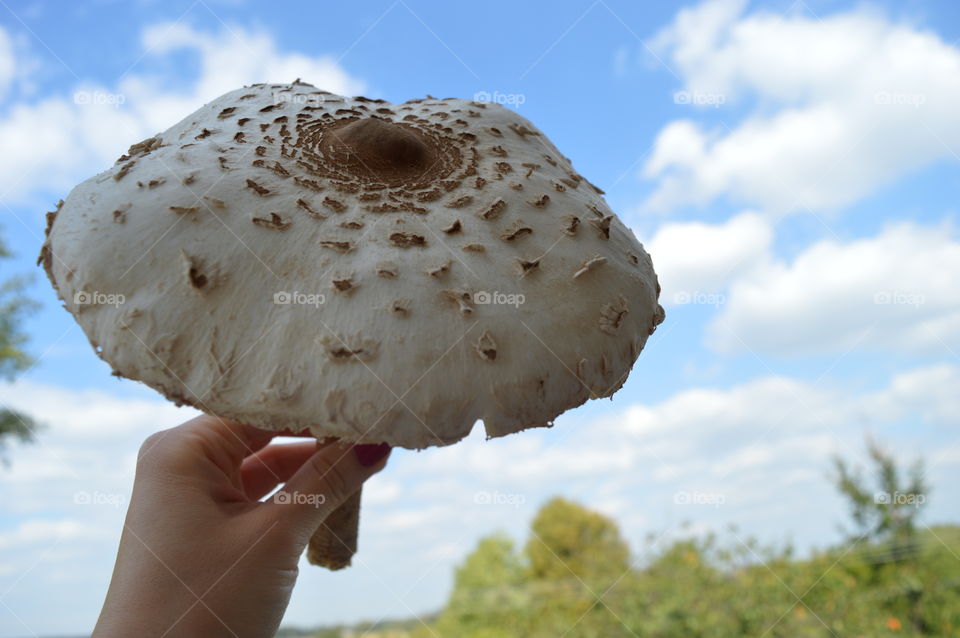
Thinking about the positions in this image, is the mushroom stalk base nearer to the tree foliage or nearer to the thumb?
the thumb

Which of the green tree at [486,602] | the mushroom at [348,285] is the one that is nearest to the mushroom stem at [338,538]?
Answer: the mushroom at [348,285]

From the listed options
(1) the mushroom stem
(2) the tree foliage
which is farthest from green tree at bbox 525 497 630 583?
(1) the mushroom stem

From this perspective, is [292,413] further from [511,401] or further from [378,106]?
[378,106]

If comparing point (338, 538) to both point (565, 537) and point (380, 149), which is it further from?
point (565, 537)

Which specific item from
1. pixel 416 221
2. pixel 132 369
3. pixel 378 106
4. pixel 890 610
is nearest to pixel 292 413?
pixel 132 369

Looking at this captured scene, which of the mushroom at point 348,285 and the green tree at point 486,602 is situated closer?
the mushroom at point 348,285

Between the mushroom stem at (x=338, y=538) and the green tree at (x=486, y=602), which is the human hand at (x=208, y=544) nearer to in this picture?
the mushroom stem at (x=338, y=538)
